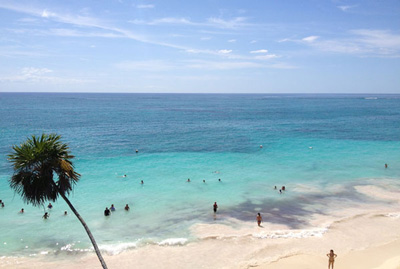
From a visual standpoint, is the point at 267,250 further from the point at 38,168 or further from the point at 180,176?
the point at 180,176

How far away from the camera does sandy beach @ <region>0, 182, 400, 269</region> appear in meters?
24.5

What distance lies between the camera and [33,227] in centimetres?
3125

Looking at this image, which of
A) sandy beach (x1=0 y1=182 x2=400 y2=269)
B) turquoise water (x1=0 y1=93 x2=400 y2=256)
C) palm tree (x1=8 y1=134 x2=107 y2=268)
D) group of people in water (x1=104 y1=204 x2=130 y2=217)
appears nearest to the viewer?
palm tree (x1=8 y1=134 x2=107 y2=268)

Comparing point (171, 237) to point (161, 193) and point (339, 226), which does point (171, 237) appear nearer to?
point (161, 193)

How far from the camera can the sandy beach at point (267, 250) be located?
80.2ft

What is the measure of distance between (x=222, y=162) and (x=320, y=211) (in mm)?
23941

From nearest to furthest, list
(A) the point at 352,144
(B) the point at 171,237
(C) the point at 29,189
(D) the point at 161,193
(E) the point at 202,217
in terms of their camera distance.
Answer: (C) the point at 29,189
(B) the point at 171,237
(E) the point at 202,217
(D) the point at 161,193
(A) the point at 352,144

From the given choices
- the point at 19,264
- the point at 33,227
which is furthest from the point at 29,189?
the point at 33,227

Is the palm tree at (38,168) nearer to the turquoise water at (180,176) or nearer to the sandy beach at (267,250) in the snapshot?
the sandy beach at (267,250)

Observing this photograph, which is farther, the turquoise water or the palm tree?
the turquoise water

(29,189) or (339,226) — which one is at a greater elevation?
(29,189)

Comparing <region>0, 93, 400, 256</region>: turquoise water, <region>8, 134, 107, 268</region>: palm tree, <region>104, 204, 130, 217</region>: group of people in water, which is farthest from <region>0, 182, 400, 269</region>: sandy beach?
<region>8, 134, 107, 268</region>: palm tree

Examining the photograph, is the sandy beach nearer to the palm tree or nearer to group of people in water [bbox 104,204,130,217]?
group of people in water [bbox 104,204,130,217]

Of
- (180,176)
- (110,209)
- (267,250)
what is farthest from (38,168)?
(180,176)
